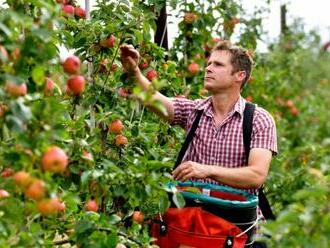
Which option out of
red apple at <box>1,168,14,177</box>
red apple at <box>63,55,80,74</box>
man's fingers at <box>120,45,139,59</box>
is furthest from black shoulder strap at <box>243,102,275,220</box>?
red apple at <box>63,55,80,74</box>

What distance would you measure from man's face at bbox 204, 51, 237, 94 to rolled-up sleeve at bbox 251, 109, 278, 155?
0.23m

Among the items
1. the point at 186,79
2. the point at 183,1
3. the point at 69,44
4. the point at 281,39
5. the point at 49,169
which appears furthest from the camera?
the point at 281,39

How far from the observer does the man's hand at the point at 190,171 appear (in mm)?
3014

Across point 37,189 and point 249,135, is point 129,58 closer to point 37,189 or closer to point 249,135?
point 249,135

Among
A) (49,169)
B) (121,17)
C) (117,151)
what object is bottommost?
(117,151)

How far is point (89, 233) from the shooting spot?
2486mm

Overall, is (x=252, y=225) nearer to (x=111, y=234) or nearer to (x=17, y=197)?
(x=111, y=234)

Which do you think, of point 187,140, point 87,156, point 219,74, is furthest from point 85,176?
point 219,74

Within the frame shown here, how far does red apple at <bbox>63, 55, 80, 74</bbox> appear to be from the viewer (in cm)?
207

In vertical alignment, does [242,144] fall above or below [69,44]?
below

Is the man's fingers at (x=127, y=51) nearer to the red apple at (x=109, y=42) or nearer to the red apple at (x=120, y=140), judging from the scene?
the red apple at (x=109, y=42)

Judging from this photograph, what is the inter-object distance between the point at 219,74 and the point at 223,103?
0.15 m

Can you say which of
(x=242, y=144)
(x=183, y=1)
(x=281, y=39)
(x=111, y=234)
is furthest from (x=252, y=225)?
(x=281, y=39)

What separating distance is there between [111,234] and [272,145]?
1.02 meters
